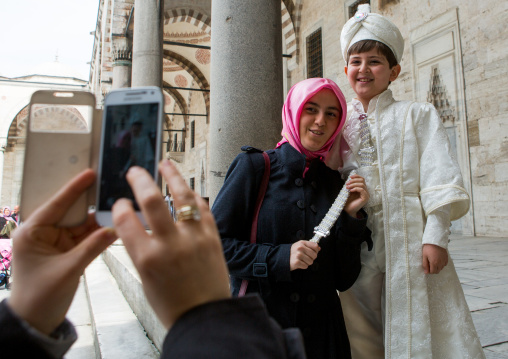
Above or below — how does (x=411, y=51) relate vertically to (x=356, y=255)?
above

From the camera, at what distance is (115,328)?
107 inches

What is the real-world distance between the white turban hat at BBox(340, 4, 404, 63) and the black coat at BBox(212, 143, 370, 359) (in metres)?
0.59

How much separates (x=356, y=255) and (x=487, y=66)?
6.53 meters

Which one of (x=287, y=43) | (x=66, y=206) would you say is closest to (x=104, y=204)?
(x=66, y=206)

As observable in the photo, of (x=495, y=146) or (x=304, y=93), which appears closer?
(x=304, y=93)

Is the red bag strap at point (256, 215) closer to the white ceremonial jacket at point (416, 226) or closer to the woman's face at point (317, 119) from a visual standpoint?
the woman's face at point (317, 119)

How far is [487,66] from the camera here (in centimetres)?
638

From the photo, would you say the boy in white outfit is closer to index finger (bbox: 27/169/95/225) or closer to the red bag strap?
the red bag strap

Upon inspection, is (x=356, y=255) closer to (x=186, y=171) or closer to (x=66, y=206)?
(x=66, y=206)

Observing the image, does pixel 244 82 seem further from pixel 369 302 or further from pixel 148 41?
pixel 148 41

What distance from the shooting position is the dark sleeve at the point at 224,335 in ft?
1.44

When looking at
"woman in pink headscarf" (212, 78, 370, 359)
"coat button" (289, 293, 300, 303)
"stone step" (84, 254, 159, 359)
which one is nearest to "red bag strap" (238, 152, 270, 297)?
"woman in pink headscarf" (212, 78, 370, 359)

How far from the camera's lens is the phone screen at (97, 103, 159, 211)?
55 cm

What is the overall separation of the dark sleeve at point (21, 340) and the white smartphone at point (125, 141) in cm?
17
